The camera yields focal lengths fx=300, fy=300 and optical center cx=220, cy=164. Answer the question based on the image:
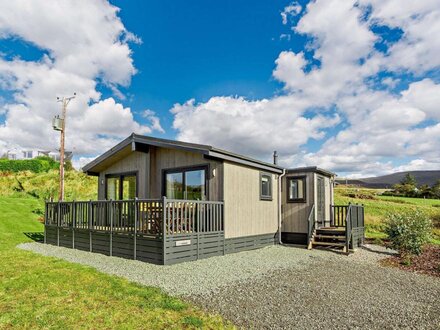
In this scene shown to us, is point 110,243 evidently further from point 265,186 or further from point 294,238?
point 294,238

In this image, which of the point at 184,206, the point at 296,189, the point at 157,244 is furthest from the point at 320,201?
the point at 157,244

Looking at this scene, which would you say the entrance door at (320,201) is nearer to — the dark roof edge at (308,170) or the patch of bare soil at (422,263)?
the dark roof edge at (308,170)

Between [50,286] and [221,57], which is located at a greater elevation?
[221,57]

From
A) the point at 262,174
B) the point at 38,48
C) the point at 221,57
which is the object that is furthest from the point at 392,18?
the point at 38,48

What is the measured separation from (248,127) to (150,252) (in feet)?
47.2

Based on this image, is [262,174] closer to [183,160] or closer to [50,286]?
[183,160]

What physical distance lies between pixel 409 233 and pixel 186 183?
7283 millimetres

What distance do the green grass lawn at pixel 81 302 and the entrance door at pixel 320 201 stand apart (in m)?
8.53

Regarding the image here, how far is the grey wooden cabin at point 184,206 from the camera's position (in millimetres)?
7984

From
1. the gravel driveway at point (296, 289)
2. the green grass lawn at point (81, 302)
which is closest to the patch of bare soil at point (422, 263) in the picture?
the gravel driveway at point (296, 289)

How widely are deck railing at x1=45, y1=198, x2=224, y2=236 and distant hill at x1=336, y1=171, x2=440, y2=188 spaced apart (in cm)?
4012

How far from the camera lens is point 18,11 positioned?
32.2 feet

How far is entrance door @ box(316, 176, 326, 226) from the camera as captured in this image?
1202 cm

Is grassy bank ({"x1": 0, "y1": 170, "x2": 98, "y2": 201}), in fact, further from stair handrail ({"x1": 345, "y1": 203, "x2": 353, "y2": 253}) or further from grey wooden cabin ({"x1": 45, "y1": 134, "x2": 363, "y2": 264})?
stair handrail ({"x1": 345, "y1": 203, "x2": 353, "y2": 253})
